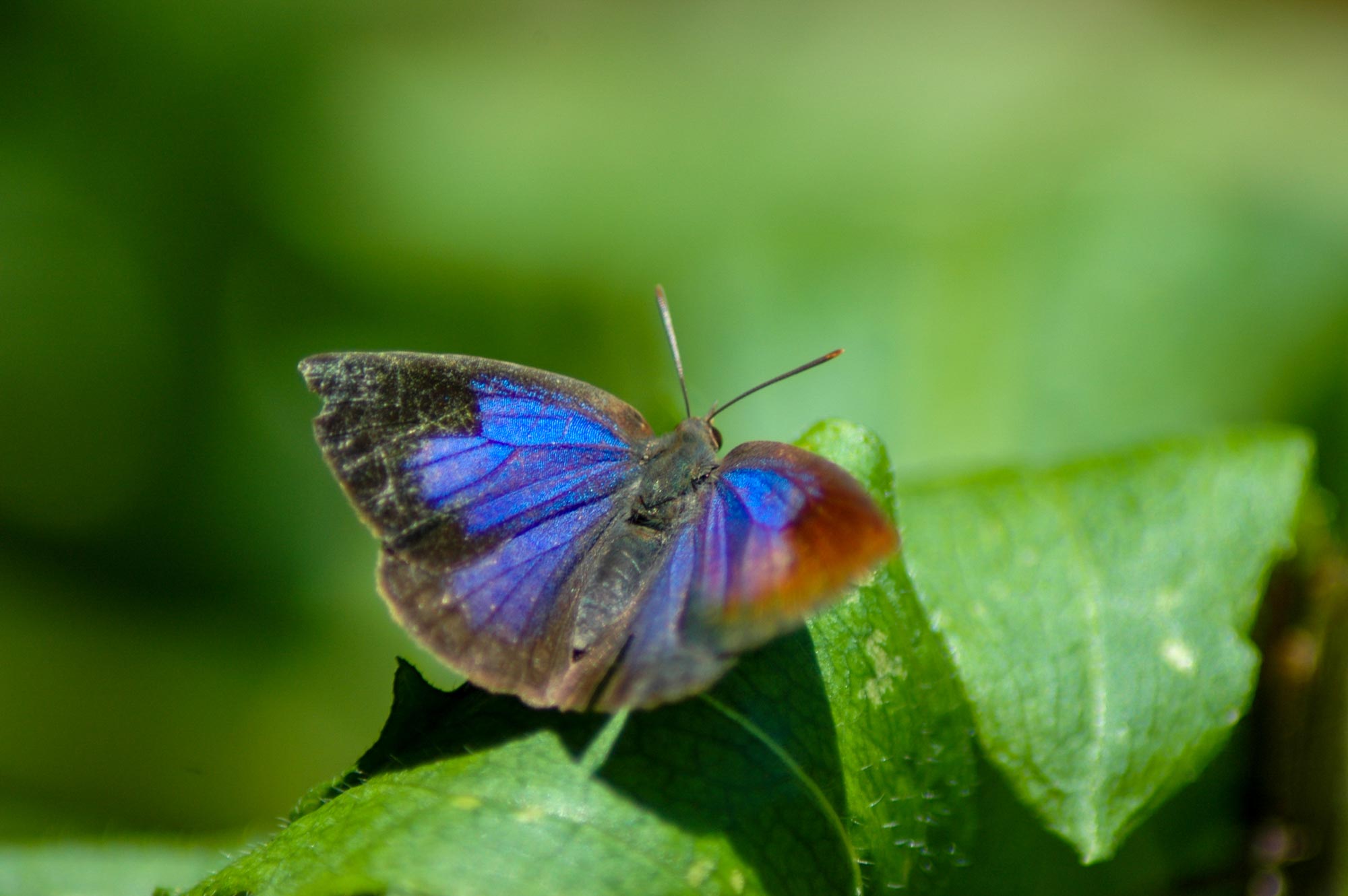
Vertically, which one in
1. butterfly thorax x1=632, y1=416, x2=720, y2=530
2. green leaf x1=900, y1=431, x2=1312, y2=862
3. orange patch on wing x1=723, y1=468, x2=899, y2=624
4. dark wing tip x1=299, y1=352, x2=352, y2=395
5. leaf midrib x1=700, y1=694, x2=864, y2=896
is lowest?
green leaf x1=900, y1=431, x2=1312, y2=862

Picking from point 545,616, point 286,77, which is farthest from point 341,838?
point 286,77

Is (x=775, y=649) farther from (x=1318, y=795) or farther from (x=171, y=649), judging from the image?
(x=171, y=649)

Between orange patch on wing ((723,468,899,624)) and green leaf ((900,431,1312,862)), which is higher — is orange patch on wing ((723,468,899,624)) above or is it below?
above

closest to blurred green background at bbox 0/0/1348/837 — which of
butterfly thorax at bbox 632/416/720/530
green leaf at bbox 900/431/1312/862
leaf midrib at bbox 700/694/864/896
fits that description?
green leaf at bbox 900/431/1312/862

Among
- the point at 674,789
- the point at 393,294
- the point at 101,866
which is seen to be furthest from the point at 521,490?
the point at 393,294

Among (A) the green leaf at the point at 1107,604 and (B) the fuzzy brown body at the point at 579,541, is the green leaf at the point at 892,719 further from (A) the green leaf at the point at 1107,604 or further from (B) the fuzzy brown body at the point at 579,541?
(B) the fuzzy brown body at the point at 579,541

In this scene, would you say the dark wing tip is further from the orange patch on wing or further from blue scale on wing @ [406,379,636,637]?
the orange patch on wing
